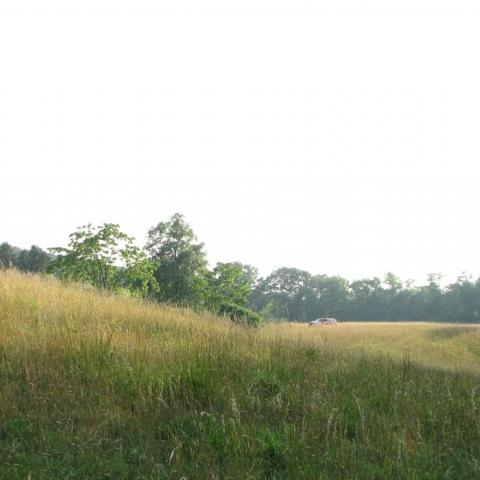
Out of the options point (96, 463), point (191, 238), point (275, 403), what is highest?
point (191, 238)

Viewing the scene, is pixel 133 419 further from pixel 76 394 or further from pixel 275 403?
pixel 275 403

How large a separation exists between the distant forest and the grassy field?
5.25 m

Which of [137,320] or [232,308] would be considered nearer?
[137,320]

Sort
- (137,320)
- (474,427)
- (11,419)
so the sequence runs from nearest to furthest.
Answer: (11,419) < (474,427) < (137,320)

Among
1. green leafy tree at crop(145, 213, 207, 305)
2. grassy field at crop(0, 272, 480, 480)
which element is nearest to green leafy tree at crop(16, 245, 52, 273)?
green leafy tree at crop(145, 213, 207, 305)

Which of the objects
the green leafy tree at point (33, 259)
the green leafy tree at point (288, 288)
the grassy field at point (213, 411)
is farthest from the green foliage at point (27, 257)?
the grassy field at point (213, 411)

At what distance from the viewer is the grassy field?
12.4 ft

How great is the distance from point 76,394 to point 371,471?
124 inches

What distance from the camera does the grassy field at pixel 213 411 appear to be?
12.4ft

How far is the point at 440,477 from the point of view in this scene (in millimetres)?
3805

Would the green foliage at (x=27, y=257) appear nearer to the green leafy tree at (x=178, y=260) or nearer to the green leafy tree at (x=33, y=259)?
the green leafy tree at (x=33, y=259)

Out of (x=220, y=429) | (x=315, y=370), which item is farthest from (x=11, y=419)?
(x=315, y=370)

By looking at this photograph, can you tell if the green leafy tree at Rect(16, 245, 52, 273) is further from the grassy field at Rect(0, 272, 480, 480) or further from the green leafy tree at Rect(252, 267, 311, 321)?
the grassy field at Rect(0, 272, 480, 480)

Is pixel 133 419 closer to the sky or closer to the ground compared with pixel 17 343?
closer to the ground
